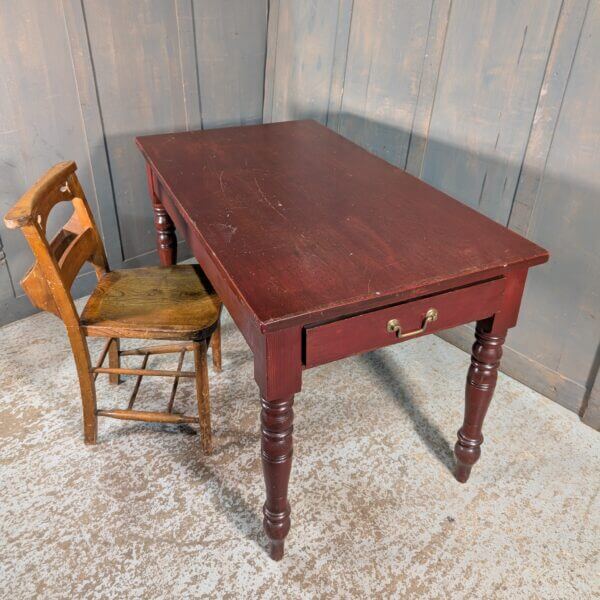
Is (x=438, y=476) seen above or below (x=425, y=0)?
below

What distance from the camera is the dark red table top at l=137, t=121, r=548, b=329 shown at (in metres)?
Answer: 1.28

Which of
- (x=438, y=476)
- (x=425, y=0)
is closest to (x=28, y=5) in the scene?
(x=425, y=0)

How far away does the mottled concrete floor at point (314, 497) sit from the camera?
156cm

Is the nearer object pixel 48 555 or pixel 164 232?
pixel 48 555

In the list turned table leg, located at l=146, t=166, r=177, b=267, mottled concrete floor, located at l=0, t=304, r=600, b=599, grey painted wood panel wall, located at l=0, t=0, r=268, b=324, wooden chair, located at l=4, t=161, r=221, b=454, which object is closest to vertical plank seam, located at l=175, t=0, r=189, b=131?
grey painted wood panel wall, located at l=0, t=0, r=268, b=324

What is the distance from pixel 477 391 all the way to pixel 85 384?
123 centimetres

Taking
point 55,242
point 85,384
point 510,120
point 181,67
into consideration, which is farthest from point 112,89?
point 510,120

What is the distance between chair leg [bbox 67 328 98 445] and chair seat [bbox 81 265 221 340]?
50 mm

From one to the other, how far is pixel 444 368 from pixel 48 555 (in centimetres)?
159

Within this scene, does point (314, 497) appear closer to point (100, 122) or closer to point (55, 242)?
point (55, 242)

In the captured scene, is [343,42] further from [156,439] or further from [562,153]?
[156,439]

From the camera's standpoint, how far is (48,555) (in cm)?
160

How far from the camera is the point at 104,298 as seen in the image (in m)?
1.87

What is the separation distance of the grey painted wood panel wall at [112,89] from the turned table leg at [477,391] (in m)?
1.87
